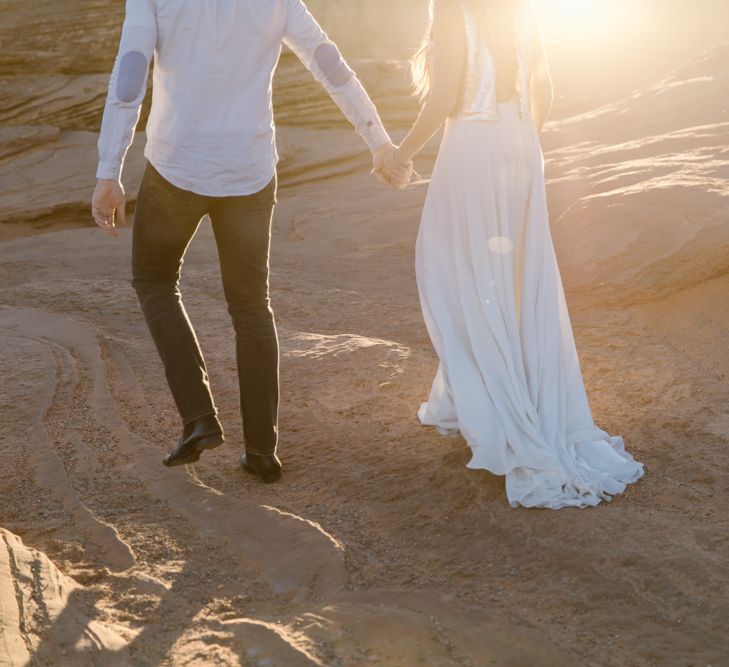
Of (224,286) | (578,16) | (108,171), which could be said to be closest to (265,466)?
(224,286)

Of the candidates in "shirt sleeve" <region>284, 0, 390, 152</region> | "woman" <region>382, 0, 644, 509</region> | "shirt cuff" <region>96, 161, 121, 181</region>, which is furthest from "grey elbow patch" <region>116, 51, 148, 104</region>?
"woman" <region>382, 0, 644, 509</region>

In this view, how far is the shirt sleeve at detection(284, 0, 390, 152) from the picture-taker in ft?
11.2

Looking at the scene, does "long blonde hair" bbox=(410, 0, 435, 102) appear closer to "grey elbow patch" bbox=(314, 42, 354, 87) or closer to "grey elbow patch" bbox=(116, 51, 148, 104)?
"grey elbow patch" bbox=(314, 42, 354, 87)

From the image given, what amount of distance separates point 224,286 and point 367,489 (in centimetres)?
88

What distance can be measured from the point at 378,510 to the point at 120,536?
2.78 ft

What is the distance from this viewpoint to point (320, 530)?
320cm

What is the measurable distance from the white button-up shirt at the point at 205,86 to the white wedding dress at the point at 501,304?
2.23 ft

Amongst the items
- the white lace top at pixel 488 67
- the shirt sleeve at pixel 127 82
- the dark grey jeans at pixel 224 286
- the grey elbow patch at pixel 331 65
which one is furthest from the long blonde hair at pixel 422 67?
the shirt sleeve at pixel 127 82

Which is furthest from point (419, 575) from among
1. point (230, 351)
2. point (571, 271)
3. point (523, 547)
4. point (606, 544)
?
point (571, 271)

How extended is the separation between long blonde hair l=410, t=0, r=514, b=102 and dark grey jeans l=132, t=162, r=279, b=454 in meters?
0.71

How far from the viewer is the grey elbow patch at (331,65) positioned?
3.48 metres

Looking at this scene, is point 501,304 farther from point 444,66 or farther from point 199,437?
point 199,437

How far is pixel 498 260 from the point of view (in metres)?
3.70

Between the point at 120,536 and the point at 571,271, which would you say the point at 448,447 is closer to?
the point at 120,536
